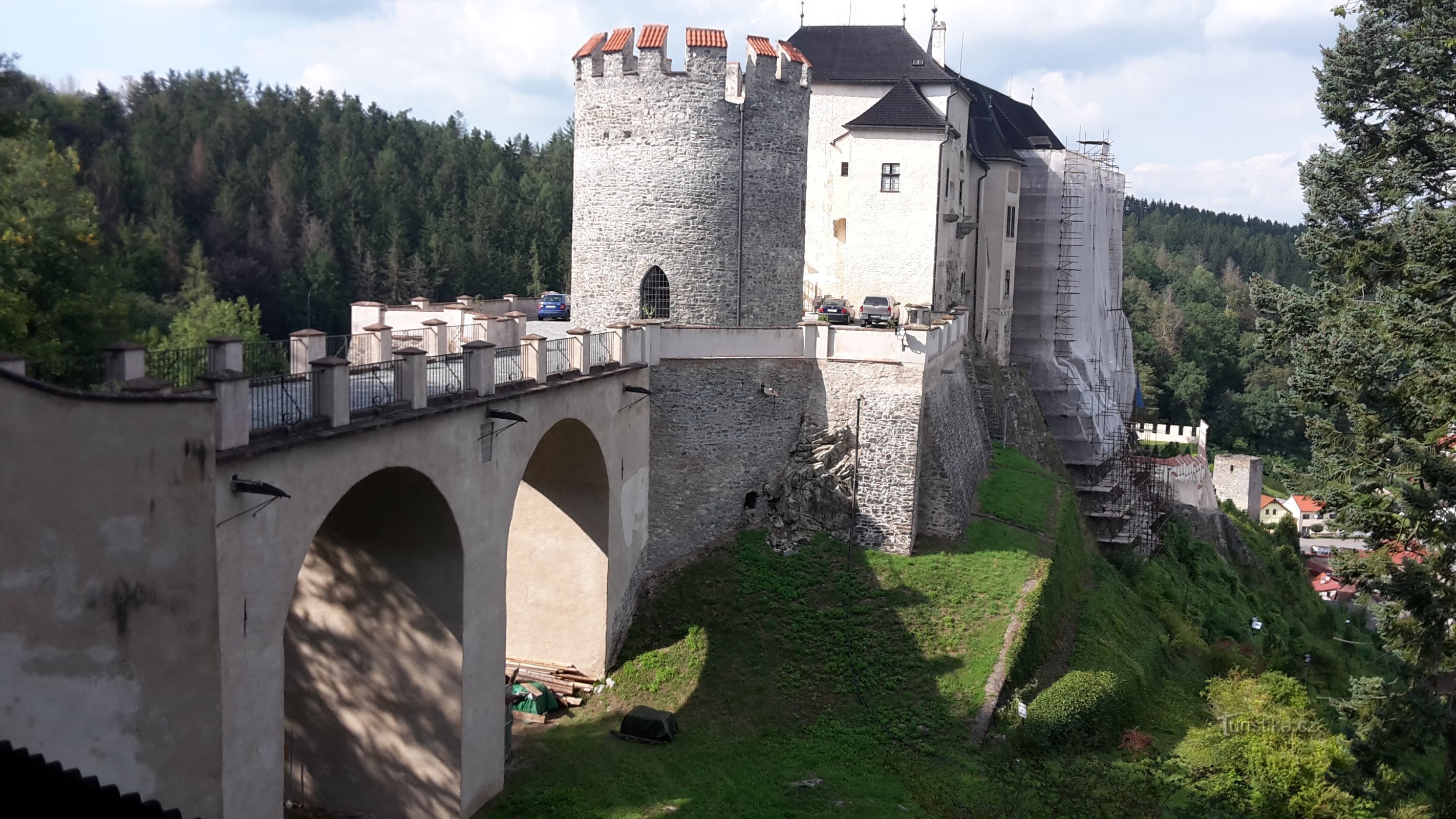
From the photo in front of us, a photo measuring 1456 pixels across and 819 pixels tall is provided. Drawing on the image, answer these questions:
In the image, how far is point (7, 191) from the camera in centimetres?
3155

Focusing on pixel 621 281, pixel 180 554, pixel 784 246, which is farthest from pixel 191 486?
pixel 784 246

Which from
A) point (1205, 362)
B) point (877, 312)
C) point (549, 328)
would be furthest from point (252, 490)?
point (1205, 362)

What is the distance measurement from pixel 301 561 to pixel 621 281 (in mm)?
13182

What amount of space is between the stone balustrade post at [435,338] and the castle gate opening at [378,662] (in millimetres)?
4352

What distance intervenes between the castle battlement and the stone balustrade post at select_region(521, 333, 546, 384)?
27.7 ft

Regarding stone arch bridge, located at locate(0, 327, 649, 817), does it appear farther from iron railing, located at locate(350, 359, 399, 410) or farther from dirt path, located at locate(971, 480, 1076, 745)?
dirt path, located at locate(971, 480, 1076, 745)

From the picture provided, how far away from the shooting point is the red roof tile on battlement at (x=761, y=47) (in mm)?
25000

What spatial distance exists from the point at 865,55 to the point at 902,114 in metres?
3.90

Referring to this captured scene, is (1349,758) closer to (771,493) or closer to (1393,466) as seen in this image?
(1393,466)

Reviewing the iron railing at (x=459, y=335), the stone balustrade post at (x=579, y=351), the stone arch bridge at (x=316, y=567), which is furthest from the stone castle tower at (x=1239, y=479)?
the stone balustrade post at (x=579, y=351)

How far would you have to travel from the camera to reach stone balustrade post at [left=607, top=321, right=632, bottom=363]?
2228cm

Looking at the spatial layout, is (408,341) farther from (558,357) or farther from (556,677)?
(556,677)

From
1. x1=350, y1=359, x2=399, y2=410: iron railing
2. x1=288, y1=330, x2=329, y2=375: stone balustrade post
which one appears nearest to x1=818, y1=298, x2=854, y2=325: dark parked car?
x1=350, y1=359, x2=399, y2=410: iron railing

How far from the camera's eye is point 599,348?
70.7 feet
